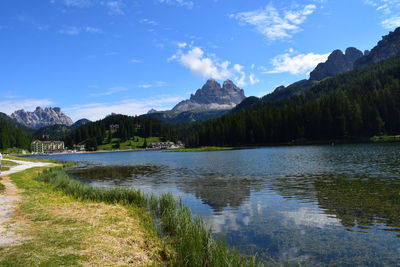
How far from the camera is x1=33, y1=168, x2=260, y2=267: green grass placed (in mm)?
11906

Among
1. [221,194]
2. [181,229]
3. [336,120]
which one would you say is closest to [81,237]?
[181,229]

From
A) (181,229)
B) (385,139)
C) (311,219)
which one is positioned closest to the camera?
(181,229)

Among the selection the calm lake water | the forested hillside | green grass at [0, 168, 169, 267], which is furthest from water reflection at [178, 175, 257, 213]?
the forested hillside

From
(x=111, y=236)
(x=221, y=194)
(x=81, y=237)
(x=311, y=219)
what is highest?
(x=81, y=237)

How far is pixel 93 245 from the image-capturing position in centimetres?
1312

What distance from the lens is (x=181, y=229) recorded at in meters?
16.6

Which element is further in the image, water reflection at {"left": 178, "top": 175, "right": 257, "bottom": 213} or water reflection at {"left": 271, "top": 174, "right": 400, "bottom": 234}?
water reflection at {"left": 178, "top": 175, "right": 257, "bottom": 213}

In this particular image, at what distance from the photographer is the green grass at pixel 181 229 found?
1191cm

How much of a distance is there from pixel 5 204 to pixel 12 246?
1234cm

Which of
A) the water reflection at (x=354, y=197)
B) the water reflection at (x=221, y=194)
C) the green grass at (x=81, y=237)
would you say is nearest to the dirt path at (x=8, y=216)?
the green grass at (x=81, y=237)

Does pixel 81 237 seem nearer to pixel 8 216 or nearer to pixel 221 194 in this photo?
pixel 8 216

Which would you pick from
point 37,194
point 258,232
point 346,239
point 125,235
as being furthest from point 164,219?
point 37,194

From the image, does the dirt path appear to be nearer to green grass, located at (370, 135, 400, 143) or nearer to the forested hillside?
green grass, located at (370, 135, 400, 143)

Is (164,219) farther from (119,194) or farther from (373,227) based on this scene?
(373,227)
